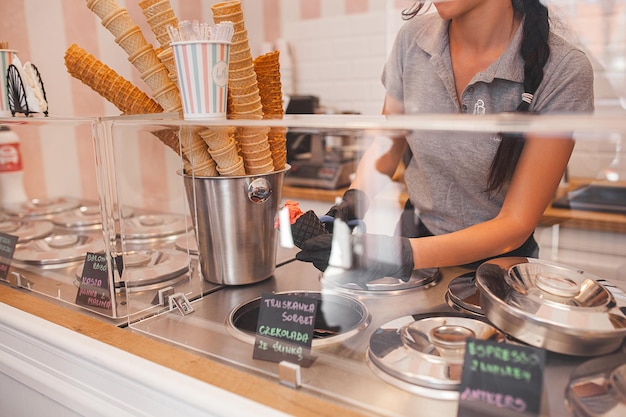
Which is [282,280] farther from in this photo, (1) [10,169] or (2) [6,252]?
(1) [10,169]

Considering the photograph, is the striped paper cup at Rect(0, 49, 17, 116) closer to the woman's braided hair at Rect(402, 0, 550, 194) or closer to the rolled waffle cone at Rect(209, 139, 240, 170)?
the rolled waffle cone at Rect(209, 139, 240, 170)

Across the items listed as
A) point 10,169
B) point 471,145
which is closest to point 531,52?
point 471,145

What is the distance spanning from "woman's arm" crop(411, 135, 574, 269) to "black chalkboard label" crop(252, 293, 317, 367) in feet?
0.93

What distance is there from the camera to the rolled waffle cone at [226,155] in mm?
924

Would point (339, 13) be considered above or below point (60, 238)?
above

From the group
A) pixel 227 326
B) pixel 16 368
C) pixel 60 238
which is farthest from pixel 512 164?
pixel 60 238

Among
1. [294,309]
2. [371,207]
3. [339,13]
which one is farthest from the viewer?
[339,13]

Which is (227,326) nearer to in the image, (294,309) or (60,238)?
(294,309)

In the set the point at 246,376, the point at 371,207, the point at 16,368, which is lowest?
the point at 16,368

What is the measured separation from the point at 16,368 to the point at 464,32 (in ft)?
3.82

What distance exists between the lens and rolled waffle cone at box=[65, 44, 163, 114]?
98 centimetres

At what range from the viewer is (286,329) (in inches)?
28.1

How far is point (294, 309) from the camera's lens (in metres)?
0.71

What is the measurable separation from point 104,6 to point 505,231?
830mm
